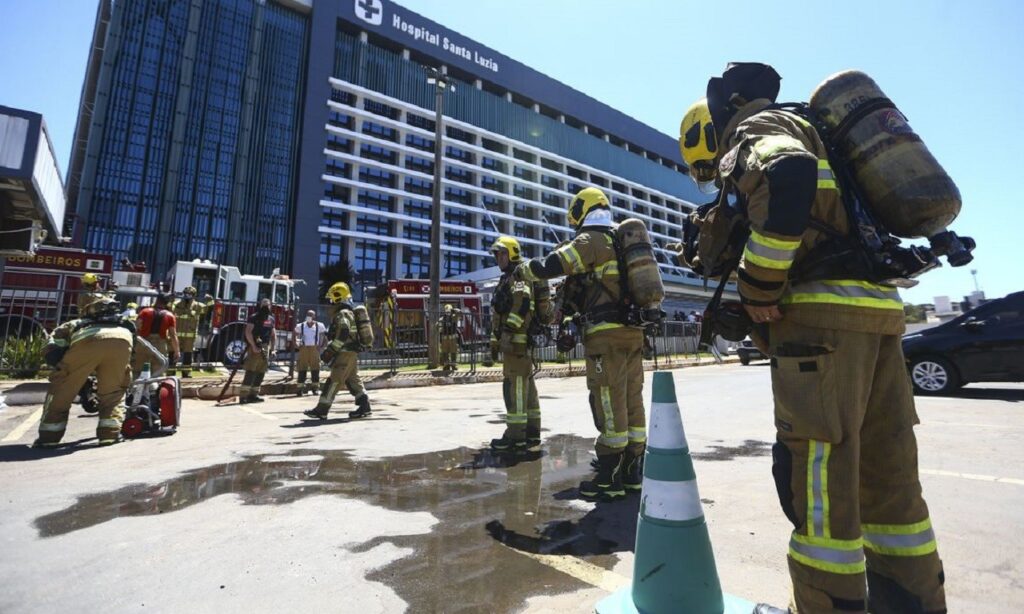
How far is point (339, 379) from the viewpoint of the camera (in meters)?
6.59

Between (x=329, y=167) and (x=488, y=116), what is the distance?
1920 cm

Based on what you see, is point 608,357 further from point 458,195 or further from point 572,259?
point 458,195

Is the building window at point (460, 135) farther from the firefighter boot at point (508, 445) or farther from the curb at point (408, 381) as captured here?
the firefighter boot at point (508, 445)

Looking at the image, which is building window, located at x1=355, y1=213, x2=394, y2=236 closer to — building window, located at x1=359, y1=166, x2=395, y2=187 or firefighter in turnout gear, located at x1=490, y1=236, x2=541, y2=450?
building window, located at x1=359, y1=166, x2=395, y2=187

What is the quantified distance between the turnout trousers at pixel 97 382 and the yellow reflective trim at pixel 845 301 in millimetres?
5980

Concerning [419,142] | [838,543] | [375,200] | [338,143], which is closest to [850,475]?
[838,543]

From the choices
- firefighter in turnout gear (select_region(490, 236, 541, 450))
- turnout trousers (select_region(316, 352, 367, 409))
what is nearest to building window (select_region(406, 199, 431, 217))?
turnout trousers (select_region(316, 352, 367, 409))

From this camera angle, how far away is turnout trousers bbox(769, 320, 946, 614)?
1.42 m

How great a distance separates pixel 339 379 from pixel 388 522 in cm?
434

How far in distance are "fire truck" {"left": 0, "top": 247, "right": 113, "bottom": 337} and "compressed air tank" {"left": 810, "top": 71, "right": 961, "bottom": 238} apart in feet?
41.8

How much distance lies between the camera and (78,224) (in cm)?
2909

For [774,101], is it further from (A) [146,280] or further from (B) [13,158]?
(A) [146,280]

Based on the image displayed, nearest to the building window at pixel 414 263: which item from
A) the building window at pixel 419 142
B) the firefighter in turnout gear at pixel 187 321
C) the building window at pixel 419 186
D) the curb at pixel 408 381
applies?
the building window at pixel 419 186

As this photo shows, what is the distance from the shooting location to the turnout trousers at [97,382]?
4.55m
